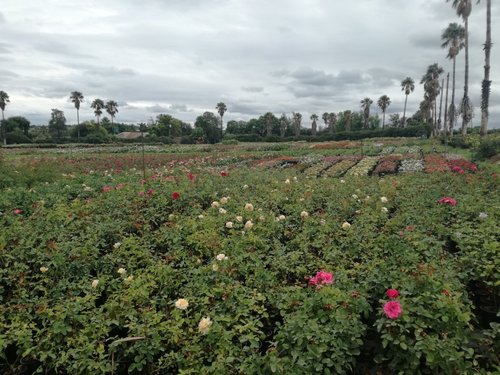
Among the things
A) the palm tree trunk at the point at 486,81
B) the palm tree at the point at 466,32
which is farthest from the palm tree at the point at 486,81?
the palm tree at the point at 466,32

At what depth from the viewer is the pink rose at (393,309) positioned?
2.21 m

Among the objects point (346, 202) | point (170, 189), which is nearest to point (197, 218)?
point (170, 189)

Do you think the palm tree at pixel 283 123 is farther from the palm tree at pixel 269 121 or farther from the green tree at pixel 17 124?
the green tree at pixel 17 124

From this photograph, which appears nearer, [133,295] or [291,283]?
[133,295]

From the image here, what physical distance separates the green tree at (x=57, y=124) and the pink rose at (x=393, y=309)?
260 ft

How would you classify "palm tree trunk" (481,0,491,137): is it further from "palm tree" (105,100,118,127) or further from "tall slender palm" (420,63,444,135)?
"palm tree" (105,100,118,127)

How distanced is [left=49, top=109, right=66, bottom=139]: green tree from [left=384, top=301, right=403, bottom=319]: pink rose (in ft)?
260

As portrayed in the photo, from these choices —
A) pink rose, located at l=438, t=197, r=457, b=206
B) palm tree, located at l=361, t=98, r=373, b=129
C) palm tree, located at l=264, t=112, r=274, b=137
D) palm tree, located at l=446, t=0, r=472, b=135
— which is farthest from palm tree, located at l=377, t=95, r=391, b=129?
pink rose, located at l=438, t=197, r=457, b=206

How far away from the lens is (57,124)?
7369 centimetres

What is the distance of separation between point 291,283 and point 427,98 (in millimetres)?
68170

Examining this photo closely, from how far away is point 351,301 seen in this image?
2.53 m

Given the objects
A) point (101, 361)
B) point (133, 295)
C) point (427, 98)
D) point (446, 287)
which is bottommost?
point (101, 361)

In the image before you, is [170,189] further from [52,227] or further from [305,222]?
[305,222]

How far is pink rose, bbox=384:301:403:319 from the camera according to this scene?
2211 millimetres
